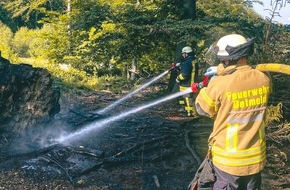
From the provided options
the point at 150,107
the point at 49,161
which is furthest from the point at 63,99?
the point at 49,161

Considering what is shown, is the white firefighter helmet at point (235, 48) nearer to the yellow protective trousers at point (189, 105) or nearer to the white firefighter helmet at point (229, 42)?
the white firefighter helmet at point (229, 42)

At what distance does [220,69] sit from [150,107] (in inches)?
289

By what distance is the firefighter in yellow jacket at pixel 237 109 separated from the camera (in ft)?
9.34

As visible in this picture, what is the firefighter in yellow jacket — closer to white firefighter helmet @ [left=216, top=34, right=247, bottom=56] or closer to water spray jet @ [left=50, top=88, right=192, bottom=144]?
white firefighter helmet @ [left=216, top=34, right=247, bottom=56]

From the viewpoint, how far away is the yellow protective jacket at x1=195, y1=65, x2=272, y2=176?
2842 mm

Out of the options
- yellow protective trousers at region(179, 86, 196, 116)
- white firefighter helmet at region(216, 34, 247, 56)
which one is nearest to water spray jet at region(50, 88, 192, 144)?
yellow protective trousers at region(179, 86, 196, 116)

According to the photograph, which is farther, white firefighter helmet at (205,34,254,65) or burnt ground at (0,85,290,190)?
burnt ground at (0,85,290,190)

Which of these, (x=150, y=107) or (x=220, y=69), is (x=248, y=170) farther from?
(x=150, y=107)

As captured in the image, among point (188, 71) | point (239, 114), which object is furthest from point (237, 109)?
point (188, 71)

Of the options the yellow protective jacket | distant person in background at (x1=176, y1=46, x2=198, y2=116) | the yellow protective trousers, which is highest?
the yellow protective jacket

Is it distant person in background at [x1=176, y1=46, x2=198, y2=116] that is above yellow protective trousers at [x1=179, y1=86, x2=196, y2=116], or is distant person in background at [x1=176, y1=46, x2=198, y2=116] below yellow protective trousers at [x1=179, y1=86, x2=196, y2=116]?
above

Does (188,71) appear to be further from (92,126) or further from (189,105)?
(92,126)

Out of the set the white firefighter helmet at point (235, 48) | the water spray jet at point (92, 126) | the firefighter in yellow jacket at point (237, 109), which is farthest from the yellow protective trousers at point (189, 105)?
the white firefighter helmet at point (235, 48)

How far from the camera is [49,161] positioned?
19.4ft
